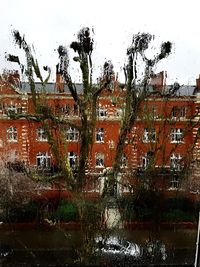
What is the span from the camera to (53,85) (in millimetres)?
3939

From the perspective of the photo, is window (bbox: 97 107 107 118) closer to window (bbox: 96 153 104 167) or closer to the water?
window (bbox: 96 153 104 167)

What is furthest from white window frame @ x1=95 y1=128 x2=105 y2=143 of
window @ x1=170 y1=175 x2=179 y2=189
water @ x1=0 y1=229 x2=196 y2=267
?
water @ x1=0 y1=229 x2=196 y2=267

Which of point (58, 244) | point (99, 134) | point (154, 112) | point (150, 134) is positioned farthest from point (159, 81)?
point (58, 244)

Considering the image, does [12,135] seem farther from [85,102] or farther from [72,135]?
[85,102]

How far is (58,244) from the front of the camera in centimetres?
348

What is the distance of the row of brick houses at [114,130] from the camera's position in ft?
12.0

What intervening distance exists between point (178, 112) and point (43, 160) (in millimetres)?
1456

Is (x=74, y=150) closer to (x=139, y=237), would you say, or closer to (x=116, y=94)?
(x=116, y=94)

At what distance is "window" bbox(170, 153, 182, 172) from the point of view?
147 inches

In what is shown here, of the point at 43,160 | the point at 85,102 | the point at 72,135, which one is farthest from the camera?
the point at 43,160

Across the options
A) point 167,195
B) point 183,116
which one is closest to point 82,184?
point 167,195

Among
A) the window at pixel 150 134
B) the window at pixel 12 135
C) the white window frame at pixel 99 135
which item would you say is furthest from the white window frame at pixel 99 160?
the window at pixel 12 135

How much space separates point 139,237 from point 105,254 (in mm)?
508

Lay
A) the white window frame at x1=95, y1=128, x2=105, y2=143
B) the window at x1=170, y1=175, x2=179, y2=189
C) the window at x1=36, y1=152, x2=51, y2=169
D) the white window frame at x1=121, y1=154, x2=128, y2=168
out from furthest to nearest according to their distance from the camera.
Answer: the white window frame at x1=95, y1=128, x2=105, y2=143 < the window at x1=36, y1=152, x2=51, y2=169 < the window at x1=170, y1=175, x2=179, y2=189 < the white window frame at x1=121, y1=154, x2=128, y2=168
